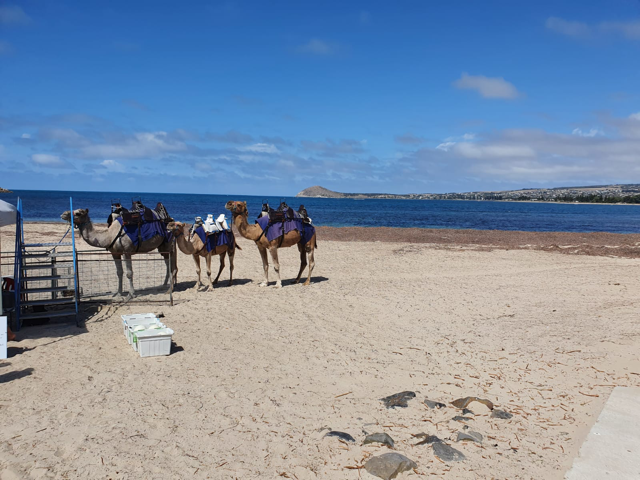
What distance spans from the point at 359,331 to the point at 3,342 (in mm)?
6027

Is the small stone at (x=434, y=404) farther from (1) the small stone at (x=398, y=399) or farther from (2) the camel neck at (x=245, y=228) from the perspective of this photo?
(2) the camel neck at (x=245, y=228)

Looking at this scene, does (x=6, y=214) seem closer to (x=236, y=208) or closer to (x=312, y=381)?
(x=236, y=208)

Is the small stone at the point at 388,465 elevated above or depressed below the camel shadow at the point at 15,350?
below

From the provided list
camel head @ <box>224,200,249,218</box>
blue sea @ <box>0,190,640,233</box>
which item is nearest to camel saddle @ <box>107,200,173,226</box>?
camel head @ <box>224,200,249,218</box>

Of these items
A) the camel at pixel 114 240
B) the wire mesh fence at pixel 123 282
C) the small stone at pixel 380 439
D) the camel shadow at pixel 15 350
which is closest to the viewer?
the small stone at pixel 380 439

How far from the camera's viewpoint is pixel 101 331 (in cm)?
900

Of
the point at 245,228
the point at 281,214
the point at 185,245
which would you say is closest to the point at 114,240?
the point at 185,245

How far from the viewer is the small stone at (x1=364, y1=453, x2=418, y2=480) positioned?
4.48m

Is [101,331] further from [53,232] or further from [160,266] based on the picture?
[53,232]

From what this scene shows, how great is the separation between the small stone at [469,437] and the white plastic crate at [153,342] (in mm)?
4646

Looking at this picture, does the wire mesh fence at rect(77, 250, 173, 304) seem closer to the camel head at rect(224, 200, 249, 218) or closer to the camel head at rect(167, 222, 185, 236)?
the camel head at rect(167, 222, 185, 236)

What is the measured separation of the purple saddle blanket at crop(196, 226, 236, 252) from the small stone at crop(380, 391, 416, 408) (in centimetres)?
743

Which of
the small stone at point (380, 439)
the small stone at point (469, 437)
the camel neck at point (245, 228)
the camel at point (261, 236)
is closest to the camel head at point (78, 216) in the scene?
the camel at point (261, 236)

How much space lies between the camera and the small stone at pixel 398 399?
19.5 feet
